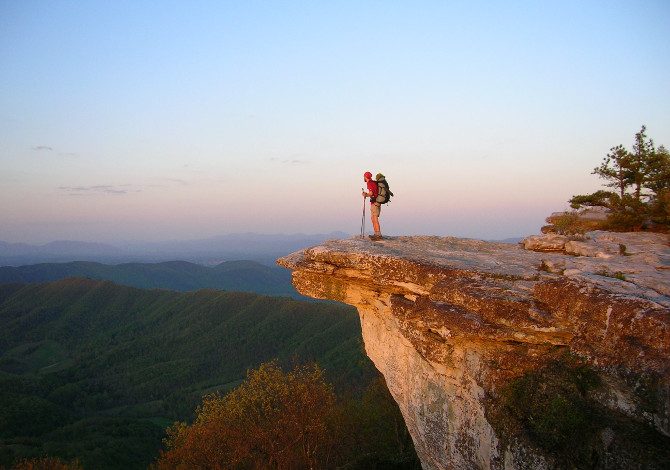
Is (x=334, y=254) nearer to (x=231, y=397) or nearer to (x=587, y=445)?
(x=587, y=445)

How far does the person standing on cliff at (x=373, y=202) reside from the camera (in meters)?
17.5

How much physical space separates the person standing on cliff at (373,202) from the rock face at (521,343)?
729mm

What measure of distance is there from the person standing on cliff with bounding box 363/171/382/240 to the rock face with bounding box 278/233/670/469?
729 mm

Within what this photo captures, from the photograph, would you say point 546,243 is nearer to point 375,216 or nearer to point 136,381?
point 375,216

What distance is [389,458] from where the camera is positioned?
28.0 m

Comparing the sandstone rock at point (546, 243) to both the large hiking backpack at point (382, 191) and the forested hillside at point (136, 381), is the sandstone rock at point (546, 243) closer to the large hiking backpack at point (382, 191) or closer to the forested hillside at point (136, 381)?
the large hiking backpack at point (382, 191)

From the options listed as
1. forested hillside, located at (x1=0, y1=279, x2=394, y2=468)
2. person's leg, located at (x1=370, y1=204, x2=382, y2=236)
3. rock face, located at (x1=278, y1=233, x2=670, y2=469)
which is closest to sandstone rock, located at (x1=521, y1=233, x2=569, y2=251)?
rock face, located at (x1=278, y1=233, x2=670, y2=469)

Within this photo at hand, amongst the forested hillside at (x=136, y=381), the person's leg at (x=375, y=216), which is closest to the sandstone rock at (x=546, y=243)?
the person's leg at (x=375, y=216)

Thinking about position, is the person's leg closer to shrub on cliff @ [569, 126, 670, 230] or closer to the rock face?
the rock face

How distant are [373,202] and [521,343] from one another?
26.8ft

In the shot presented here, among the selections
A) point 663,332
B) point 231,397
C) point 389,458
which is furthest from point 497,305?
point 231,397

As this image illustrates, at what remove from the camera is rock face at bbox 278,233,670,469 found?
10117 millimetres

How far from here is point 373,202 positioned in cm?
1777

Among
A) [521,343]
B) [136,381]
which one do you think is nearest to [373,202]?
[521,343]
